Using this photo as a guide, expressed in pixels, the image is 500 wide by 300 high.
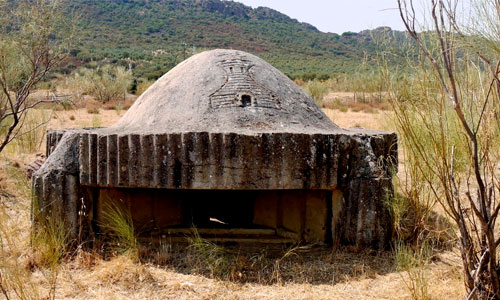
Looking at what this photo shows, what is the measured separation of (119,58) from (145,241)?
2659 centimetres

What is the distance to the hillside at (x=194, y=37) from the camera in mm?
31047

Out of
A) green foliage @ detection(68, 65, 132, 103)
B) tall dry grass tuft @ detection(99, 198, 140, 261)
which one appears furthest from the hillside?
tall dry grass tuft @ detection(99, 198, 140, 261)

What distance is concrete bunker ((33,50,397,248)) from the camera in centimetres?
362

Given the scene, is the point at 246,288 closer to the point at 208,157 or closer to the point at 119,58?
the point at 208,157

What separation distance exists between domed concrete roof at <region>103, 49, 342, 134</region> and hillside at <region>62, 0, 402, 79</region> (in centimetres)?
2125

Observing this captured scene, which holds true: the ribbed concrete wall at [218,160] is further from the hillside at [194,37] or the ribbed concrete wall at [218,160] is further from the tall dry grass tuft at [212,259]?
the hillside at [194,37]

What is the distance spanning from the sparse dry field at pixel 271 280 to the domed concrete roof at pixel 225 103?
37.5 inches

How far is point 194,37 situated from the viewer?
129 ft

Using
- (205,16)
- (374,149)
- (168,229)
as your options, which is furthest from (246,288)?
(205,16)

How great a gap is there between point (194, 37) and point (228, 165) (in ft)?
121

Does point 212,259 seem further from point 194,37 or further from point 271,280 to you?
point 194,37

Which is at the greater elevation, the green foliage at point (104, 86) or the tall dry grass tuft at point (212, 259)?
the green foliage at point (104, 86)

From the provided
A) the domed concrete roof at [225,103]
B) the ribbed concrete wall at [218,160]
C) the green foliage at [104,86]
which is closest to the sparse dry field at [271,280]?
the ribbed concrete wall at [218,160]

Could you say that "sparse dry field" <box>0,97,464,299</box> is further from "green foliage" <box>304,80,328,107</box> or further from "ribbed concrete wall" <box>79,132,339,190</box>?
"green foliage" <box>304,80,328,107</box>
